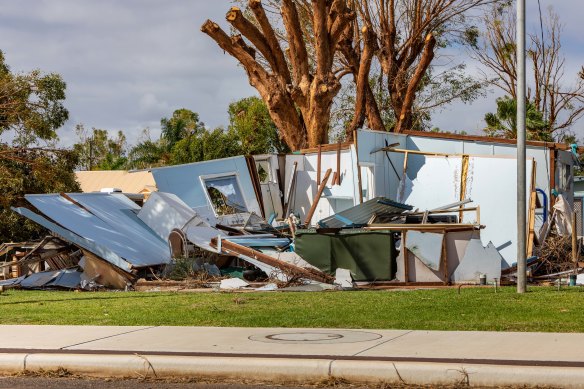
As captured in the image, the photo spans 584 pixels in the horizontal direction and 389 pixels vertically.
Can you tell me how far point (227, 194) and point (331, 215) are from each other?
151 inches

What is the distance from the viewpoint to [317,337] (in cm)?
1026

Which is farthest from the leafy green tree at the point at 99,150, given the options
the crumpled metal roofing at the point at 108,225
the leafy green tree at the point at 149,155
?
the crumpled metal roofing at the point at 108,225

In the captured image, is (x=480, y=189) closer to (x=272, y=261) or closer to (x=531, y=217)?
(x=531, y=217)

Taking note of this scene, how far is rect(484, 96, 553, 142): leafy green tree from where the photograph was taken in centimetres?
4106

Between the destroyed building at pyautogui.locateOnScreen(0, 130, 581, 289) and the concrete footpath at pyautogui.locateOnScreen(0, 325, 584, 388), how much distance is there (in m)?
9.32

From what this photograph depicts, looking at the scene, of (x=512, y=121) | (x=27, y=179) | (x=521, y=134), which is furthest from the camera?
(x=512, y=121)

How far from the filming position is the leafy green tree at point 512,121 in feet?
135

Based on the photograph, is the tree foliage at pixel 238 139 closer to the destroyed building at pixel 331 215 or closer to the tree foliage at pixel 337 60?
the tree foliage at pixel 337 60

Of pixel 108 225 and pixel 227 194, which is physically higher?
pixel 227 194

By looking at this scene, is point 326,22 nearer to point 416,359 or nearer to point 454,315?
point 454,315

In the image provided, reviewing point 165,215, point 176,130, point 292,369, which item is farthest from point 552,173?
point 176,130

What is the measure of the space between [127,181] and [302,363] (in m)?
43.3

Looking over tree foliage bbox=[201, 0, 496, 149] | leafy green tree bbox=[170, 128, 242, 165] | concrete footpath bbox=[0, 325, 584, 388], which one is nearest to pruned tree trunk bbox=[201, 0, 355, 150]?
tree foliage bbox=[201, 0, 496, 149]

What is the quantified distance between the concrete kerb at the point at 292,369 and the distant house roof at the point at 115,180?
3869 centimetres
